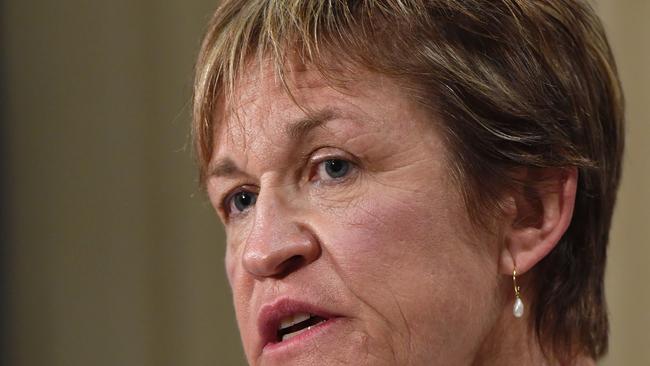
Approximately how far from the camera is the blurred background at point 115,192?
2.79 metres

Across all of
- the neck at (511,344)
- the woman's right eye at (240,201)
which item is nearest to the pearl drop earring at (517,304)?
the neck at (511,344)

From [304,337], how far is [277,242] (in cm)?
14

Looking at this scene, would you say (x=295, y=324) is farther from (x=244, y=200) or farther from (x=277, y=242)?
(x=244, y=200)

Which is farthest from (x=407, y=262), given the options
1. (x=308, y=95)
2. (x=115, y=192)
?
(x=115, y=192)

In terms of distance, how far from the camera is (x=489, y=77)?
165cm

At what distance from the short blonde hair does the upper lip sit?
278 mm

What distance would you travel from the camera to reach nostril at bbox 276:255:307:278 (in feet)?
5.29

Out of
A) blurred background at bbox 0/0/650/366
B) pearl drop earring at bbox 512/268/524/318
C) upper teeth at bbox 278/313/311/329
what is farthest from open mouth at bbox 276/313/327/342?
blurred background at bbox 0/0/650/366

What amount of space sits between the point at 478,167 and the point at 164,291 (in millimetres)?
1419

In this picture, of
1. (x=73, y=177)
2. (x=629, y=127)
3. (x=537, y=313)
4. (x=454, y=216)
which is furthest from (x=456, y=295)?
(x=73, y=177)

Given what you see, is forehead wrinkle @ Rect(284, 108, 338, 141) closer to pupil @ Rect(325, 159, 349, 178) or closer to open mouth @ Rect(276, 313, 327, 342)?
pupil @ Rect(325, 159, 349, 178)

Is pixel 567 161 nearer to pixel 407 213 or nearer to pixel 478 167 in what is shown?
pixel 478 167

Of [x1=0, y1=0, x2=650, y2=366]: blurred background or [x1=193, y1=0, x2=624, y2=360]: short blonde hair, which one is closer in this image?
[x1=193, y1=0, x2=624, y2=360]: short blonde hair

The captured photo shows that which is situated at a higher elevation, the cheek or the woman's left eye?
the woman's left eye
